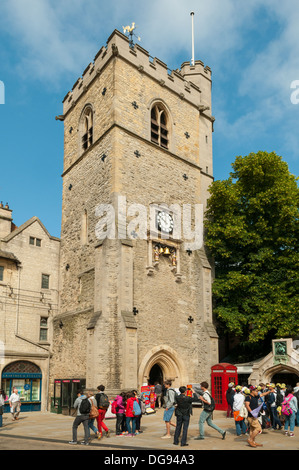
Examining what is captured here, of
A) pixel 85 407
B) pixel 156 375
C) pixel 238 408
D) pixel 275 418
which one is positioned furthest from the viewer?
pixel 156 375

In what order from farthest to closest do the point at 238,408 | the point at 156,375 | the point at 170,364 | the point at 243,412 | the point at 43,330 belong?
the point at 43,330 < the point at 156,375 < the point at 170,364 < the point at 238,408 < the point at 243,412

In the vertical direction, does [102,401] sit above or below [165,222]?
below

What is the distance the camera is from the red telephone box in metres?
20.2

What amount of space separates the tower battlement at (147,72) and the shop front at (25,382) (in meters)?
15.7

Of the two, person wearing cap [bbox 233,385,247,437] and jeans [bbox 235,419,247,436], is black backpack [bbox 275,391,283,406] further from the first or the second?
person wearing cap [bbox 233,385,247,437]

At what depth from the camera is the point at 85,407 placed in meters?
11.1

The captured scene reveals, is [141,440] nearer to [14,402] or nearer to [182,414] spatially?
[182,414]

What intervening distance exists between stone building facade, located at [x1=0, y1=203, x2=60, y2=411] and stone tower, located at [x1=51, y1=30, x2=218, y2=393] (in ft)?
2.23

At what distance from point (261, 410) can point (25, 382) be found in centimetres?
1384

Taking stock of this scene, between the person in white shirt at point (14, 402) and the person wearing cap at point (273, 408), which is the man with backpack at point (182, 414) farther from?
the person in white shirt at point (14, 402)

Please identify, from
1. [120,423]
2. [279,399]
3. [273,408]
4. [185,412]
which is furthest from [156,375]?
[185,412]

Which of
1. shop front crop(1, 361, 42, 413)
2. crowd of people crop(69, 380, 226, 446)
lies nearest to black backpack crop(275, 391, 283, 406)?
crowd of people crop(69, 380, 226, 446)

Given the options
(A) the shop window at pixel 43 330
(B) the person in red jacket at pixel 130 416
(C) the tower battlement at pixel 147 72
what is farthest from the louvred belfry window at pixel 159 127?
(B) the person in red jacket at pixel 130 416

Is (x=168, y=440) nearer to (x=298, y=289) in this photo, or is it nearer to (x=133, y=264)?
(x=133, y=264)
